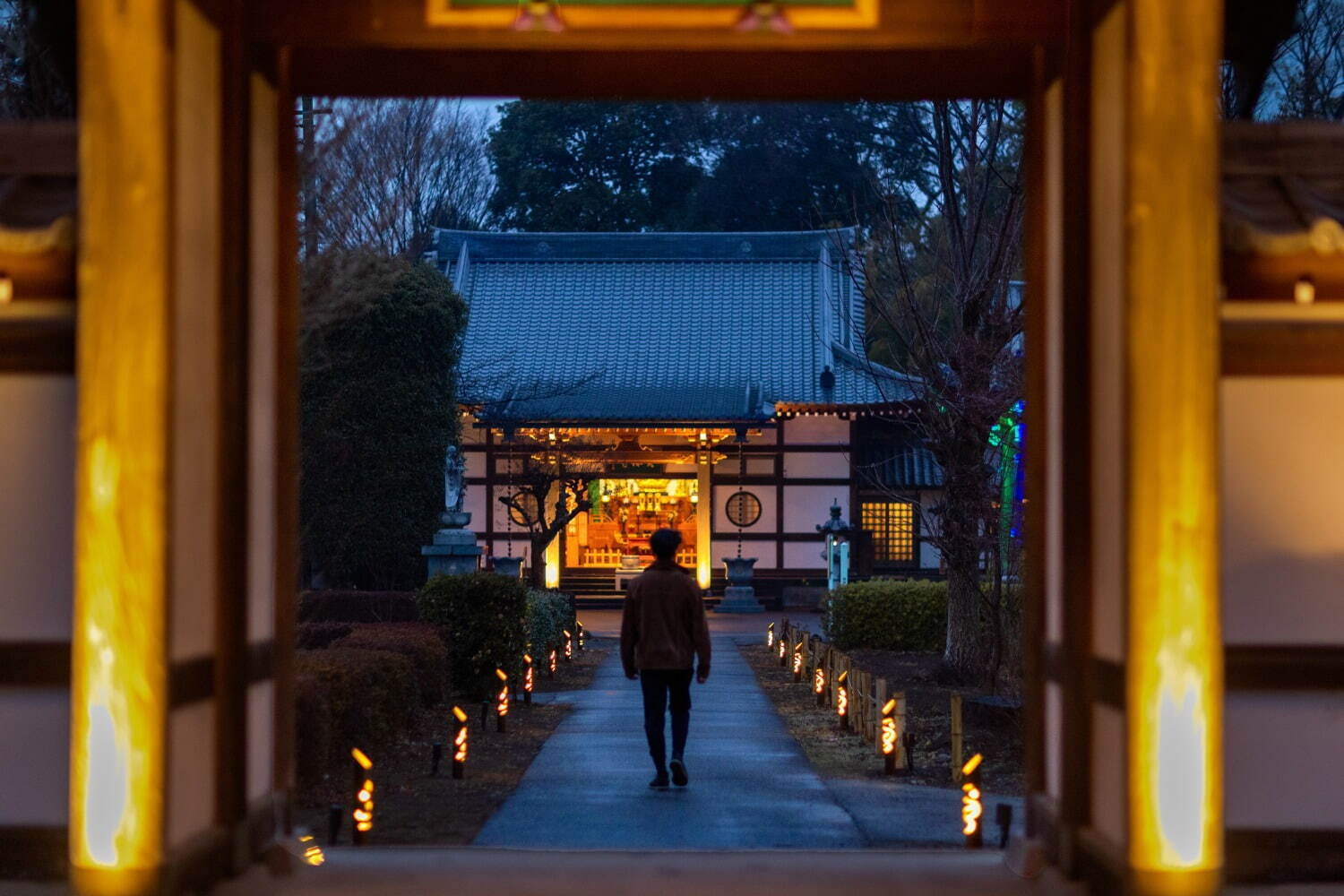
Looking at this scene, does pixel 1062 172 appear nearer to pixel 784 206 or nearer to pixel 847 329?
pixel 847 329

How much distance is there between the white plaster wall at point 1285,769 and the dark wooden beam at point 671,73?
2.99 metres

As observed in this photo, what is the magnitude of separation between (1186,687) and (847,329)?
30964 millimetres

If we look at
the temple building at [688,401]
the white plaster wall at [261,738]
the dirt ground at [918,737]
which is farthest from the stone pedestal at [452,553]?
the temple building at [688,401]

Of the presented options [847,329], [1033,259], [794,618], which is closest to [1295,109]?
[1033,259]

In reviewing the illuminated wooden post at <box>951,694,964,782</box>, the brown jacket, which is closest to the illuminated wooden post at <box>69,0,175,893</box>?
the brown jacket

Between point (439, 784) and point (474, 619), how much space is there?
4.85m

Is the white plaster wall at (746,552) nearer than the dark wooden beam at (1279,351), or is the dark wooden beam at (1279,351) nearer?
the dark wooden beam at (1279,351)

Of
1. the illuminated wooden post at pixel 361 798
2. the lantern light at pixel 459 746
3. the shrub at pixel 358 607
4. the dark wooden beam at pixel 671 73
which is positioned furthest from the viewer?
the shrub at pixel 358 607

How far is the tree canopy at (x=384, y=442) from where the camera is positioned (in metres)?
21.2

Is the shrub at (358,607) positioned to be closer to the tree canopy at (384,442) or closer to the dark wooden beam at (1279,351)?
the tree canopy at (384,442)

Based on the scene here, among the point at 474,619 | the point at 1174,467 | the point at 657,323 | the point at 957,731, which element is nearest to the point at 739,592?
the point at 657,323

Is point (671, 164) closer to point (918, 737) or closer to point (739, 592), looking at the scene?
point (739, 592)

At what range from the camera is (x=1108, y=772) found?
6.06 metres

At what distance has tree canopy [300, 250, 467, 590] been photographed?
21156mm
